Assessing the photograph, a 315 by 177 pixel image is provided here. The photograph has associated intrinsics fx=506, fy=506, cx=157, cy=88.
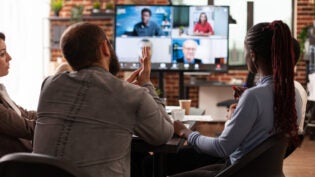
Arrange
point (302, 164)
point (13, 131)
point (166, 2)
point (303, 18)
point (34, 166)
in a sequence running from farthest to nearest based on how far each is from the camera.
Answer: point (166, 2) < point (303, 18) < point (302, 164) < point (13, 131) < point (34, 166)

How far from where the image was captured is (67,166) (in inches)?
54.7

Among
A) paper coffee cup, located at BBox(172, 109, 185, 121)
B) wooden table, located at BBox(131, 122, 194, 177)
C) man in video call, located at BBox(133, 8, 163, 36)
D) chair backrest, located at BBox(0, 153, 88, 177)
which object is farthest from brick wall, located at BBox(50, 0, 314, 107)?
chair backrest, located at BBox(0, 153, 88, 177)

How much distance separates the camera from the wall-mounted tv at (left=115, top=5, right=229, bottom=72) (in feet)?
14.9

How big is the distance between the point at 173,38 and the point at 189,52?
0.70 ft

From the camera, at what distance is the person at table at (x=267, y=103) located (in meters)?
1.79

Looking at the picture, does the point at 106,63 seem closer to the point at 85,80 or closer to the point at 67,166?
the point at 85,80

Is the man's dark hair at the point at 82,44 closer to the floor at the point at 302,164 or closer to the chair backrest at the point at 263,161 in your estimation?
the chair backrest at the point at 263,161

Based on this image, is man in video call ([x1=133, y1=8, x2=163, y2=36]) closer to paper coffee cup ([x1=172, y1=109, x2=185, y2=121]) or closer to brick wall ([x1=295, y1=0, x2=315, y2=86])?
paper coffee cup ([x1=172, y1=109, x2=185, y2=121])

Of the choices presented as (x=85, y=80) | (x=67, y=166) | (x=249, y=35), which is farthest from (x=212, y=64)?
(x=67, y=166)

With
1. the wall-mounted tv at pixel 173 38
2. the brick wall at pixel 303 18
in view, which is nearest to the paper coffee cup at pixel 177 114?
the wall-mounted tv at pixel 173 38

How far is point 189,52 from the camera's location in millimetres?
4531

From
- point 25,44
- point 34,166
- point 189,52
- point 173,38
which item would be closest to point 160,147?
point 34,166

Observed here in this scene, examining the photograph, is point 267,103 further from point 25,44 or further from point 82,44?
point 25,44

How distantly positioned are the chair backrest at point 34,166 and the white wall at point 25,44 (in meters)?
3.98
